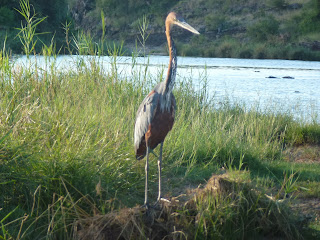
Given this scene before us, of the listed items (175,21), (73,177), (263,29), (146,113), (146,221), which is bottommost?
(146,221)

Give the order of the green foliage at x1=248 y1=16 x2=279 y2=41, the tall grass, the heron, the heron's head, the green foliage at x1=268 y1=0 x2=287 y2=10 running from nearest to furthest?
the tall grass, the heron, the heron's head, the green foliage at x1=248 y1=16 x2=279 y2=41, the green foliage at x1=268 y1=0 x2=287 y2=10

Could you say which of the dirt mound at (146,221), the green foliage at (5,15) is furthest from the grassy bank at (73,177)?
the green foliage at (5,15)

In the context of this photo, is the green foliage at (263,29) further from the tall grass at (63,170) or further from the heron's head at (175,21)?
the heron's head at (175,21)

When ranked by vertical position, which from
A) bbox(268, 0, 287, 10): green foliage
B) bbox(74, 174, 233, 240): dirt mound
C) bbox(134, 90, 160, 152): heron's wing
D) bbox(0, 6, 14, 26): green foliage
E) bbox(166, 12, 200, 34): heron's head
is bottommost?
bbox(74, 174, 233, 240): dirt mound

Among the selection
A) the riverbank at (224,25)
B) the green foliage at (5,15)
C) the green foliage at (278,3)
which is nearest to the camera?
the green foliage at (5,15)

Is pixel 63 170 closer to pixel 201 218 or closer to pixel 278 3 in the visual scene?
pixel 201 218

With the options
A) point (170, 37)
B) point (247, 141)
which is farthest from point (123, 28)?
point (170, 37)

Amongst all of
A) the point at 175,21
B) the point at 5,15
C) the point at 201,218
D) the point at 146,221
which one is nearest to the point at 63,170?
the point at 146,221

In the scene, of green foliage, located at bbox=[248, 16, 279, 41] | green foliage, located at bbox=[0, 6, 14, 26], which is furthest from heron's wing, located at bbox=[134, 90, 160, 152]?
green foliage, located at bbox=[248, 16, 279, 41]

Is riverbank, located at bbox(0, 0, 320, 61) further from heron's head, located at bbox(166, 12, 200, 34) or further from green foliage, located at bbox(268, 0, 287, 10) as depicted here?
heron's head, located at bbox(166, 12, 200, 34)

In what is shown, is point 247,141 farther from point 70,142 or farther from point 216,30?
point 216,30

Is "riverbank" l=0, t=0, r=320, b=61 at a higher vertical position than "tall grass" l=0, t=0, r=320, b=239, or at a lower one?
higher

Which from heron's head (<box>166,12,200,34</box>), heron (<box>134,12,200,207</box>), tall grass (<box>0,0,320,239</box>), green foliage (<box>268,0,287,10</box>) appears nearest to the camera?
tall grass (<box>0,0,320,239</box>)

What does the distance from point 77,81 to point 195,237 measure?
420 cm
